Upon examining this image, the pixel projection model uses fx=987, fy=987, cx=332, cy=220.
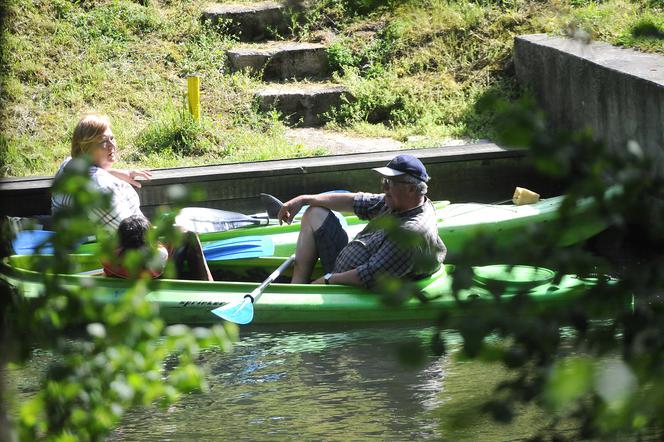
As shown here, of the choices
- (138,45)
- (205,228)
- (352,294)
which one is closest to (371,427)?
(352,294)

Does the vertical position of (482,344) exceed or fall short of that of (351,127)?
it exceeds it

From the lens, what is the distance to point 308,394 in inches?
207

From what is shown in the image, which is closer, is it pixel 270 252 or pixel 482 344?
pixel 482 344

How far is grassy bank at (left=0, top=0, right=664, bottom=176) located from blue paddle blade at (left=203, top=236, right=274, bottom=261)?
287 centimetres

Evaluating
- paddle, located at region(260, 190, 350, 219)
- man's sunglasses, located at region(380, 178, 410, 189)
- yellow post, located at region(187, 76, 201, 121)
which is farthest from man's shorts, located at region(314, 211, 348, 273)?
yellow post, located at region(187, 76, 201, 121)

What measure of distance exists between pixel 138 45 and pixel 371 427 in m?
7.89

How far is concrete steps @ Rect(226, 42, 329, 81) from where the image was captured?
1115 centimetres

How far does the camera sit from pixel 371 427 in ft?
15.6

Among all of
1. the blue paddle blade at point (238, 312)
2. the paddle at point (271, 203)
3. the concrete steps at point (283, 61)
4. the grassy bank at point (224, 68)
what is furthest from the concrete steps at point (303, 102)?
the blue paddle blade at point (238, 312)

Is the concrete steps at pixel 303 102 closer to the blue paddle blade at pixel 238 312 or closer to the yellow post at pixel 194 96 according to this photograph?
the yellow post at pixel 194 96

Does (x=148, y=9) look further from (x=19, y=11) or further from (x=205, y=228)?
(x=205, y=228)

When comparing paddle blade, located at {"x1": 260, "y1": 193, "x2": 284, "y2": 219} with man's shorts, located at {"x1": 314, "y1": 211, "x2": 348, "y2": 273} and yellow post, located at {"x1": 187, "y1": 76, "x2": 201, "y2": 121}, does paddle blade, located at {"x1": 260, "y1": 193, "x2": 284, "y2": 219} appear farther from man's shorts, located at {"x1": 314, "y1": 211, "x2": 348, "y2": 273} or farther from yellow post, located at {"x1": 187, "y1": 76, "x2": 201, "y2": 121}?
yellow post, located at {"x1": 187, "y1": 76, "x2": 201, "y2": 121}

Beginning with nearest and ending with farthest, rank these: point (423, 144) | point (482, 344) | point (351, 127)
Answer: point (482, 344) → point (423, 144) → point (351, 127)

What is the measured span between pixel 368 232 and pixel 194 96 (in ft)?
16.0
